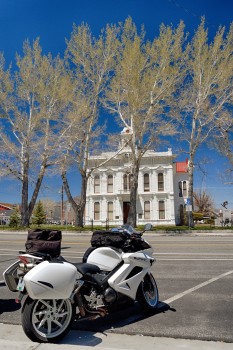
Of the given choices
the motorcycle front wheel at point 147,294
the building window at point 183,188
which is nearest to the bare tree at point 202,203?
the building window at point 183,188

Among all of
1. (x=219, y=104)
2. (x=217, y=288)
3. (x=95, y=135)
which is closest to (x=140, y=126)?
(x=95, y=135)

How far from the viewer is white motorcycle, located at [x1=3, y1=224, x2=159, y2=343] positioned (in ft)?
12.6

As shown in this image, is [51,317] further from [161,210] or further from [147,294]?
[161,210]

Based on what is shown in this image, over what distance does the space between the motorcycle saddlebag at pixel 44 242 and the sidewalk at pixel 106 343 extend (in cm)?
106

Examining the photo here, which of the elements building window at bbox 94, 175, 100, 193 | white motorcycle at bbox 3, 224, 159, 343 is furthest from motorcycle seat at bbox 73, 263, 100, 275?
building window at bbox 94, 175, 100, 193

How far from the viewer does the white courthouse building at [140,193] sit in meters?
46.7

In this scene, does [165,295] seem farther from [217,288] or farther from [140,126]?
[140,126]

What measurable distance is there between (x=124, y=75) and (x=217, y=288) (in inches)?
999

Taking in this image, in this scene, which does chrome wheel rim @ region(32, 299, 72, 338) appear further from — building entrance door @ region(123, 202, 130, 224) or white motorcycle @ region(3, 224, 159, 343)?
building entrance door @ region(123, 202, 130, 224)

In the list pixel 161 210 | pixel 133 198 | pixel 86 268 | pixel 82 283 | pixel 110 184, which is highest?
pixel 110 184

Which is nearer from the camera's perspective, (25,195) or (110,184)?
(25,195)

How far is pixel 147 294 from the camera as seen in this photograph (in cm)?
518

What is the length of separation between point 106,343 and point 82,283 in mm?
765

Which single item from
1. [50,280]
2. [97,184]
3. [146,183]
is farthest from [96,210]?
[50,280]
